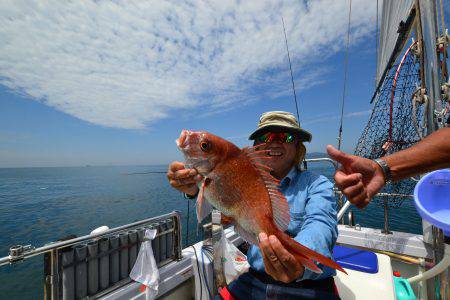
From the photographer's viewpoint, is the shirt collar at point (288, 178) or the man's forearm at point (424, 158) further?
the shirt collar at point (288, 178)

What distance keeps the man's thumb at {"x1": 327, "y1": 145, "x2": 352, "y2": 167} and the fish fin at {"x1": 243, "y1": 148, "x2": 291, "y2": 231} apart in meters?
0.56

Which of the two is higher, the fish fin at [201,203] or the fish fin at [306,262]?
the fish fin at [201,203]

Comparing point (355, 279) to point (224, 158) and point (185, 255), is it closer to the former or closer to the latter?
point (185, 255)

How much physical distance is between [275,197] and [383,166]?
2.52 ft

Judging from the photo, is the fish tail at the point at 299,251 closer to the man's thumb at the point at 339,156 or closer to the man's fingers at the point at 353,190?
the man's fingers at the point at 353,190

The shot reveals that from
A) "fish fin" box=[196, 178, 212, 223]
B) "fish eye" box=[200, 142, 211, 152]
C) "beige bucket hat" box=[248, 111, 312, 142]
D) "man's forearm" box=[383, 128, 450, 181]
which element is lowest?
"fish fin" box=[196, 178, 212, 223]

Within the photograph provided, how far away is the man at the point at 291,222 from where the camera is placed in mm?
1665

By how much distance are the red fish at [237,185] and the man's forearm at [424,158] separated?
0.79 m

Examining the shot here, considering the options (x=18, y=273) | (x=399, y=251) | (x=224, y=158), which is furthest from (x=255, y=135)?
(x=18, y=273)

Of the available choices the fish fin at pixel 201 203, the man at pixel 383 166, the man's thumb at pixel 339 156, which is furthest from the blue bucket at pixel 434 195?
the fish fin at pixel 201 203

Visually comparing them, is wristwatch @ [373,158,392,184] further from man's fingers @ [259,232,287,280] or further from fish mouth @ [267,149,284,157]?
fish mouth @ [267,149,284,157]

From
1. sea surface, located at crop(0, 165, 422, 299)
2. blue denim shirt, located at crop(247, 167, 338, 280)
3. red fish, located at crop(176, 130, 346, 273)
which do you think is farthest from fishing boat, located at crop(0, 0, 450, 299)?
sea surface, located at crop(0, 165, 422, 299)

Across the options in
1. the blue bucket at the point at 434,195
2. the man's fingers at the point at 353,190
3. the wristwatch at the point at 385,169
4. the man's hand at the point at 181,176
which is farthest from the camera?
the blue bucket at the point at 434,195

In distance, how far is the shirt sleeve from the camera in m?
2.06
